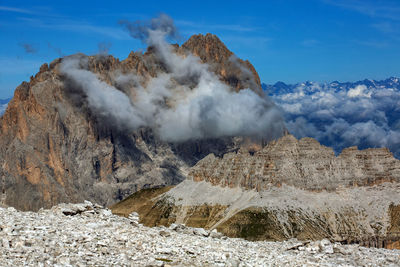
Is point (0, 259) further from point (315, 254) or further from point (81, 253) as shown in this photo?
point (315, 254)

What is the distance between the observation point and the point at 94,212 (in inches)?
2625

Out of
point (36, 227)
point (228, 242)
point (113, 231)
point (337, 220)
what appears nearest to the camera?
point (36, 227)

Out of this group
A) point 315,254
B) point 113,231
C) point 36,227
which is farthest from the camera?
point 315,254

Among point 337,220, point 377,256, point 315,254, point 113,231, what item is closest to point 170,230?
point 113,231

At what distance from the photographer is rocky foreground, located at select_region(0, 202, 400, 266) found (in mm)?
48312

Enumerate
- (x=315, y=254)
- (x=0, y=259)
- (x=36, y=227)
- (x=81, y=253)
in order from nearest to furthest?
(x=0, y=259), (x=81, y=253), (x=36, y=227), (x=315, y=254)

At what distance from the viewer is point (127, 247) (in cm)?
5297

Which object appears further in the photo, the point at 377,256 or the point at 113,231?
the point at 377,256

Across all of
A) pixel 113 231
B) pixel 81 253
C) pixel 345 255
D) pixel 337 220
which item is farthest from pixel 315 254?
pixel 337 220

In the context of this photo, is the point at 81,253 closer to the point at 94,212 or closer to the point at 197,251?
the point at 197,251

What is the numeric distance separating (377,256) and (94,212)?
31.1 m

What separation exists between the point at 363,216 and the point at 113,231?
5955 inches

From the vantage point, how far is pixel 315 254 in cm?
6059

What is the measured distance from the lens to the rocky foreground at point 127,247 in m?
48.3
